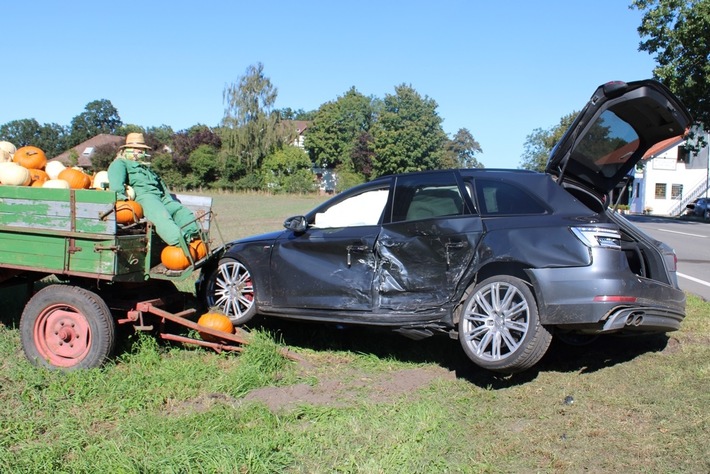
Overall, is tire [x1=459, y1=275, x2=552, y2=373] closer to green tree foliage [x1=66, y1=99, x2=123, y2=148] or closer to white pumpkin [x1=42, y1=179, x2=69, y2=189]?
white pumpkin [x1=42, y1=179, x2=69, y2=189]

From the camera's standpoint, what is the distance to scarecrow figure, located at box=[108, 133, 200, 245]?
587 centimetres

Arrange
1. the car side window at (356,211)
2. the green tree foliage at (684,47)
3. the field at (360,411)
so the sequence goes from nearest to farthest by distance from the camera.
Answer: the field at (360,411) < the car side window at (356,211) < the green tree foliage at (684,47)

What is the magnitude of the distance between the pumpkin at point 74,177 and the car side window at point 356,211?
239 centimetres

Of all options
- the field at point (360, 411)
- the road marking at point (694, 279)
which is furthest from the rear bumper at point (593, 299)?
the road marking at point (694, 279)

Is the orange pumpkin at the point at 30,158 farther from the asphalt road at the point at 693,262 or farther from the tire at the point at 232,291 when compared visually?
the asphalt road at the point at 693,262

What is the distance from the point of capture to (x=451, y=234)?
17.4 ft

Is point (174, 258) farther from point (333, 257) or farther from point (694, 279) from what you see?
point (694, 279)

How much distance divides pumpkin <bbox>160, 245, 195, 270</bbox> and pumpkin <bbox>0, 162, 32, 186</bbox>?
158 cm

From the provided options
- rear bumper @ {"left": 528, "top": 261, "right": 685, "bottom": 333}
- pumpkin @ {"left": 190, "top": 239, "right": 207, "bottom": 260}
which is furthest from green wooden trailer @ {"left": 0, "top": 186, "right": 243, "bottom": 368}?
rear bumper @ {"left": 528, "top": 261, "right": 685, "bottom": 333}

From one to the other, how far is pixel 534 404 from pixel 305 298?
7.87 ft

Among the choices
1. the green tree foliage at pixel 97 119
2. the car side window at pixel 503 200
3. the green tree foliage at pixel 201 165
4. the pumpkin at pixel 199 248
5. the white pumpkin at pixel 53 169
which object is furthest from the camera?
the green tree foliage at pixel 97 119

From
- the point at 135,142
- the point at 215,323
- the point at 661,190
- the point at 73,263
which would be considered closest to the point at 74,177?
the point at 135,142

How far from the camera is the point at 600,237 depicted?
15.2 feet

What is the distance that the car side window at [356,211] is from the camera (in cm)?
596
